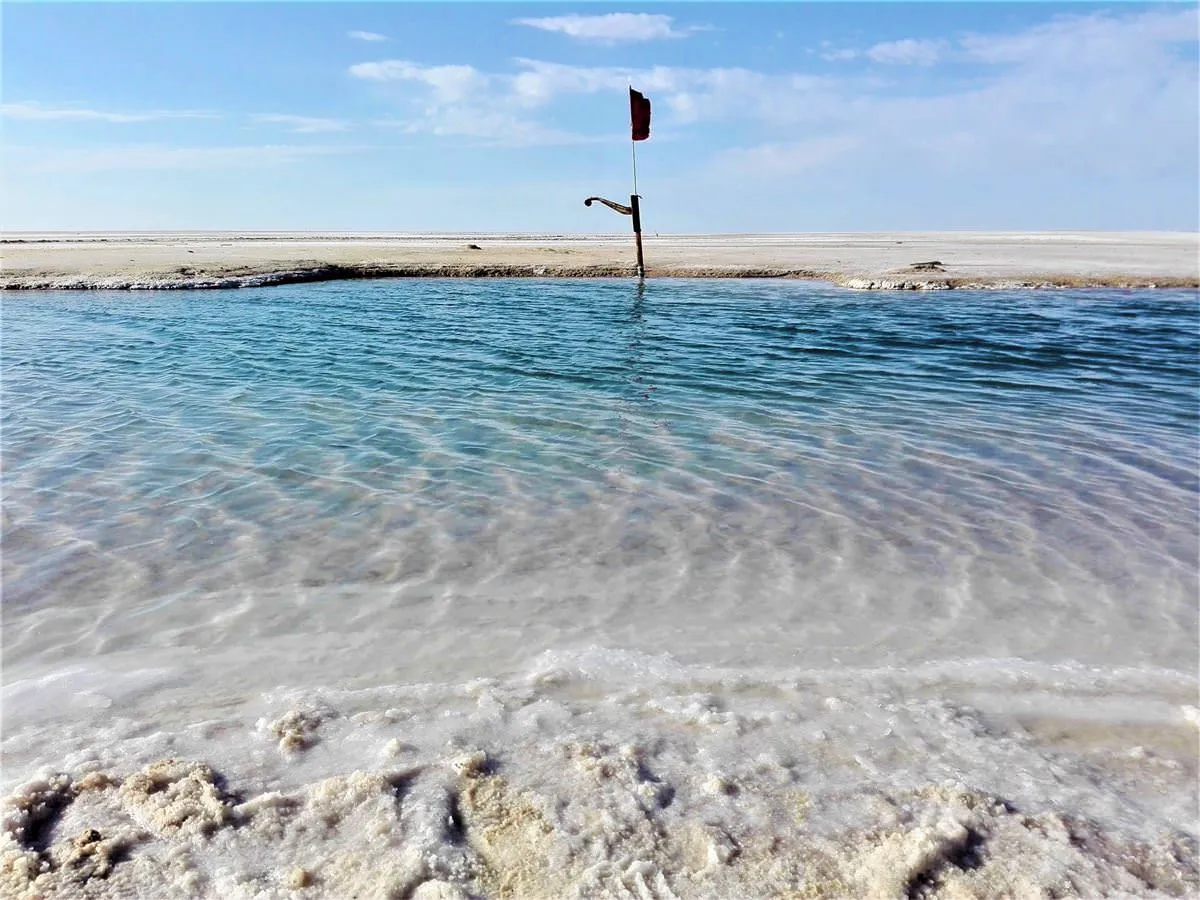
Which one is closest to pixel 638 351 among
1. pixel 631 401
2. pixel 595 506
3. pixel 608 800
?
pixel 631 401

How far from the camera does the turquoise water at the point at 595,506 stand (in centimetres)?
411

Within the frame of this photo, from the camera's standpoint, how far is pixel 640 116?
2188cm

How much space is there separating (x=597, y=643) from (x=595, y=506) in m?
1.99

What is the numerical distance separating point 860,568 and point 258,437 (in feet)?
A: 18.6

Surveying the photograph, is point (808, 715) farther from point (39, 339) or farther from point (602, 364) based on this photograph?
point (39, 339)

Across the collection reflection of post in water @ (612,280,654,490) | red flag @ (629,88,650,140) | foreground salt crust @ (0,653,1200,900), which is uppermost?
red flag @ (629,88,650,140)

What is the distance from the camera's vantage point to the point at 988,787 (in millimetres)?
2863

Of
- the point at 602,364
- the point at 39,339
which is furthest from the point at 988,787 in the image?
the point at 39,339

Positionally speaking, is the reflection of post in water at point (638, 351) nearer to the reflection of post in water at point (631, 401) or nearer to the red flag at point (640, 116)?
the reflection of post in water at point (631, 401)

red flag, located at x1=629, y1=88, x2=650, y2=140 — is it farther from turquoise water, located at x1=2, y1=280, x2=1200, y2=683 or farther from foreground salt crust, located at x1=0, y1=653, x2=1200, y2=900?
foreground salt crust, located at x1=0, y1=653, x2=1200, y2=900

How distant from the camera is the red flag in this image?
852 inches

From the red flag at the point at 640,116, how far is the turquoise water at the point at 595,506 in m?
11.5

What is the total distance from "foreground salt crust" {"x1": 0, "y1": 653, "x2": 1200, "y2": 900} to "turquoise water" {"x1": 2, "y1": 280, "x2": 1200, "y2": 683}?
0.48 meters

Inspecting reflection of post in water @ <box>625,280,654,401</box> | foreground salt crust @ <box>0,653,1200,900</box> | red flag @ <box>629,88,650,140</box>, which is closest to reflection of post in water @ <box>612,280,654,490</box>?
reflection of post in water @ <box>625,280,654,401</box>
